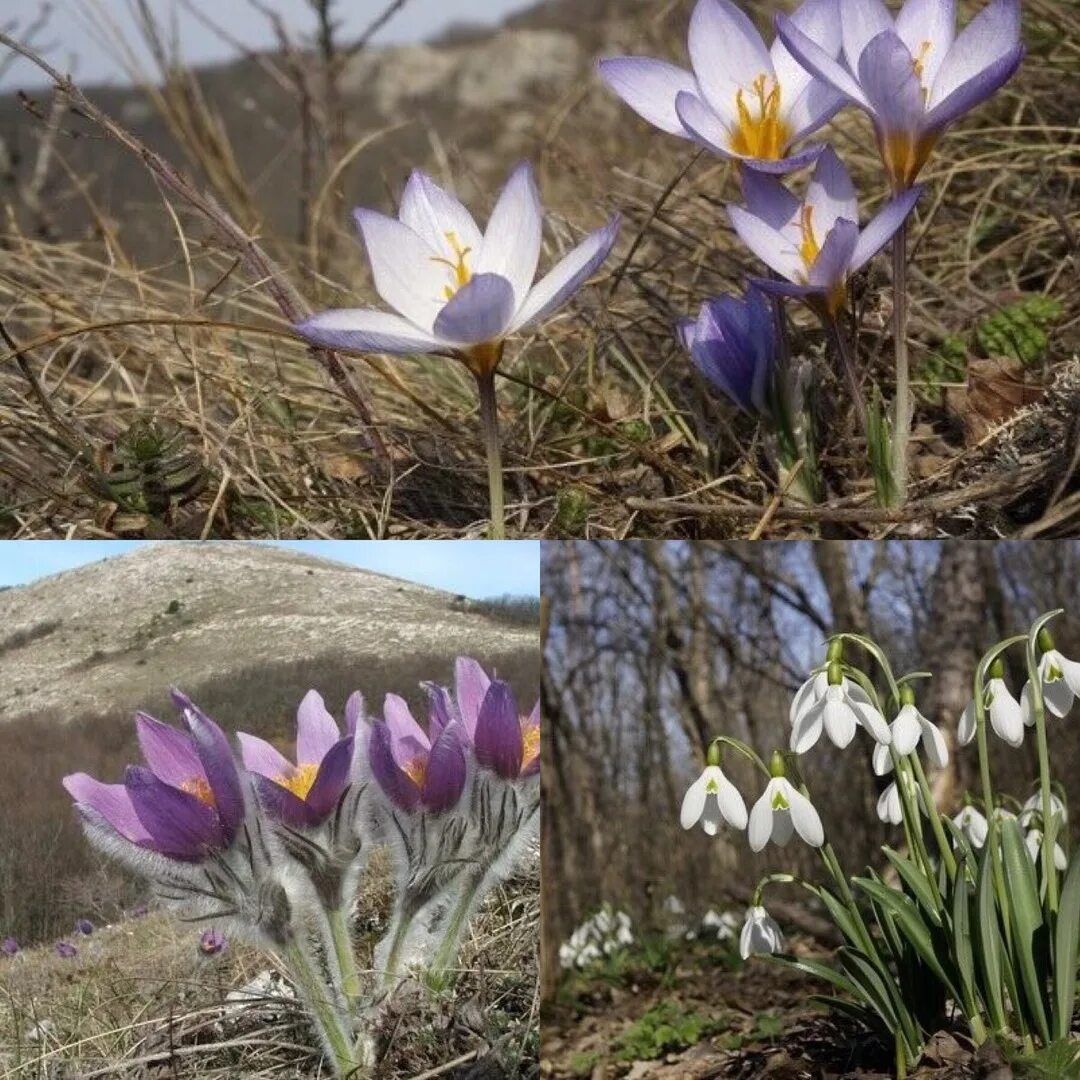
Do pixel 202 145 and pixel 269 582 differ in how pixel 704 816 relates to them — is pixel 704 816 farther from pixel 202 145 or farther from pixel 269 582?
pixel 202 145

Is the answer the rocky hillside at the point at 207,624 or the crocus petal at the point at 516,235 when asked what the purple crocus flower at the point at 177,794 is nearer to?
the rocky hillside at the point at 207,624

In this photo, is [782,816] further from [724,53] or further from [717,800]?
[724,53]

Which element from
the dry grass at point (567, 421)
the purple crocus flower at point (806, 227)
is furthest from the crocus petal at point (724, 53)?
the dry grass at point (567, 421)

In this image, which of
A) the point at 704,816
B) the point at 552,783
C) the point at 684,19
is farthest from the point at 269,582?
the point at 684,19

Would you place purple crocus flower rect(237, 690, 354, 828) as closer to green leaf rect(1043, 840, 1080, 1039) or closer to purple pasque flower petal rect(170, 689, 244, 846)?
purple pasque flower petal rect(170, 689, 244, 846)

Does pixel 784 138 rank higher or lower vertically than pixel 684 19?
lower

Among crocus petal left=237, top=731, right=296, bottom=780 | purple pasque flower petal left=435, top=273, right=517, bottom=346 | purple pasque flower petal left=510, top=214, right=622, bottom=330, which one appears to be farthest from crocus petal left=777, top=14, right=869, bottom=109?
crocus petal left=237, top=731, right=296, bottom=780
